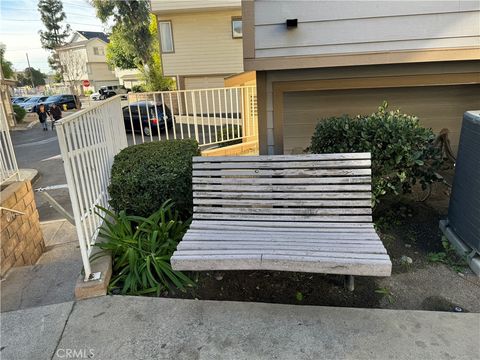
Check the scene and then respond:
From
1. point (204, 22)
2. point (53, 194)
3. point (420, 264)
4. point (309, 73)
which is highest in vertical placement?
point (204, 22)

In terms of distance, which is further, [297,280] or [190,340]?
[297,280]

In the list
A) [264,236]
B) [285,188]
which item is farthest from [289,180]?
[264,236]

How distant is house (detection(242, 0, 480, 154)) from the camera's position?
3570 mm

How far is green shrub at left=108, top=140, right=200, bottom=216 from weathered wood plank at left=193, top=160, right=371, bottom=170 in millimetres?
395

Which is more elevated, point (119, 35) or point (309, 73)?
point (119, 35)

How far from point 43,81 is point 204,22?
6381 centimetres

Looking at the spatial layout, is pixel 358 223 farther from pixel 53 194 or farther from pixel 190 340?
pixel 53 194

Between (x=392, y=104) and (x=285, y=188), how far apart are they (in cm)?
280

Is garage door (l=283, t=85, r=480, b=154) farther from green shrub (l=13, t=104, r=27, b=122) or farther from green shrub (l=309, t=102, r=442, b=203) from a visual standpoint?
green shrub (l=13, t=104, r=27, b=122)

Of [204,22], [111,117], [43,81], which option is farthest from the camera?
[43,81]

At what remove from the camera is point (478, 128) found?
8.75 feet

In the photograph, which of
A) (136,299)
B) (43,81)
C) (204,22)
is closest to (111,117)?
(136,299)

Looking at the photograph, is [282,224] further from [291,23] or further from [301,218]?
[291,23]

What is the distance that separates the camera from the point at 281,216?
9.20ft
